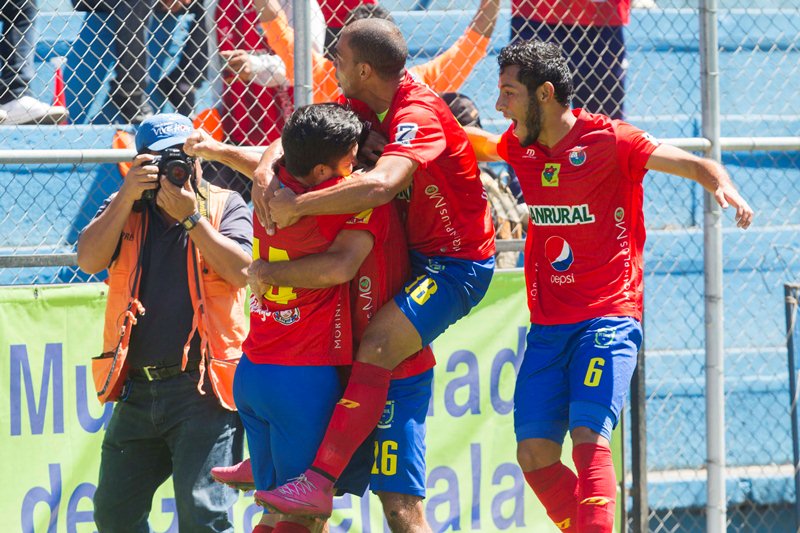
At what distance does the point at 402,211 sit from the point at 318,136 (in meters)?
0.60

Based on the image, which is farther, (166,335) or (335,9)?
(335,9)

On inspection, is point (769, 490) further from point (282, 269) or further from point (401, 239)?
point (282, 269)

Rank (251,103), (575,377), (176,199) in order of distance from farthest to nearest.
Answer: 1. (251,103)
2. (575,377)
3. (176,199)

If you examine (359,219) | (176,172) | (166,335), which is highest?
(176,172)

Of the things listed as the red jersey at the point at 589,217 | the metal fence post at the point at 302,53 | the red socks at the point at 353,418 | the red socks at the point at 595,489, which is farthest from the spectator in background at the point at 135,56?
the red socks at the point at 595,489

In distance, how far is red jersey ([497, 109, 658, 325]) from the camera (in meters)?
4.48

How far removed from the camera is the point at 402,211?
4.17 metres

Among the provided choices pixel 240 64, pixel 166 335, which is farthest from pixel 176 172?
pixel 240 64

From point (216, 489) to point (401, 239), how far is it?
1.28 meters

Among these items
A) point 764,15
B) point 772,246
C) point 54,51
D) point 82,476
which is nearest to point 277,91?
point 54,51

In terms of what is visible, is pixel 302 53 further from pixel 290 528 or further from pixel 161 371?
pixel 290 528

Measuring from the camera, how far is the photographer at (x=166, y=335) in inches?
170

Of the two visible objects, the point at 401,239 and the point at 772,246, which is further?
the point at 772,246

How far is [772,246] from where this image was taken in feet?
25.7
